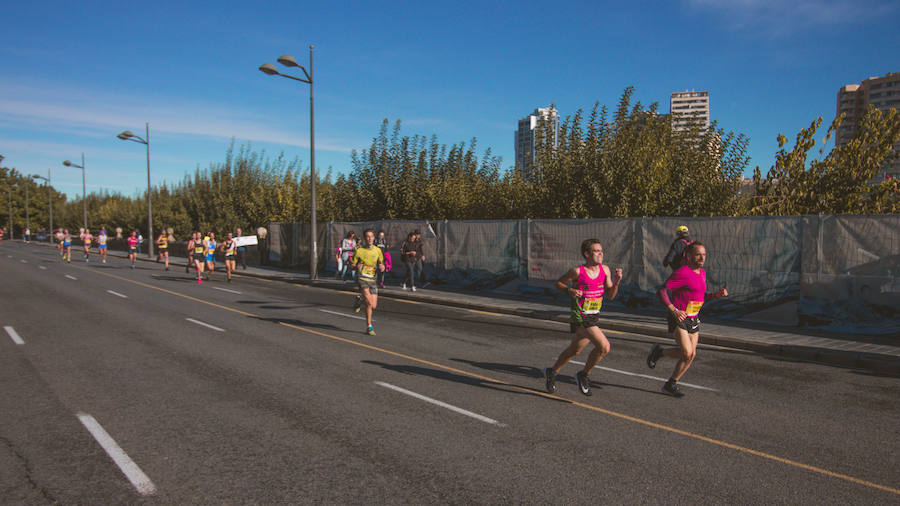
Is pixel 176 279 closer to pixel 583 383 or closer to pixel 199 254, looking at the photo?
pixel 199 254

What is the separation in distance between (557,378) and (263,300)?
1085cm

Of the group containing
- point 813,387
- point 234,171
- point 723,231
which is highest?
point 234,171

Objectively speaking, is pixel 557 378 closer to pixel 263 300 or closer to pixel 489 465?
pixel 489 465

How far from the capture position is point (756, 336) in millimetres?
9977

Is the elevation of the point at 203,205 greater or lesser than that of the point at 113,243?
greater

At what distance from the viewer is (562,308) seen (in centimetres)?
1390

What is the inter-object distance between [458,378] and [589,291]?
210 centimetres

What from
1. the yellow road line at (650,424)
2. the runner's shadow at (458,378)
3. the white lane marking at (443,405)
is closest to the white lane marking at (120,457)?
the white lane marking at (443,405)

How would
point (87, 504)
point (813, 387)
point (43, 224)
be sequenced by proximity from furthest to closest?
point (43, 224) → point (813, 387) → point (87, 504)

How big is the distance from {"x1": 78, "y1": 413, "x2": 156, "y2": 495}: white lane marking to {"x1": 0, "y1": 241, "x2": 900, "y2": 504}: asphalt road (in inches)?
0.9

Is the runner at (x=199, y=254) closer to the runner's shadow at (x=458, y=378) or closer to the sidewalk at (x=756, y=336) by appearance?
the sidewalk at (x=756, y=336)

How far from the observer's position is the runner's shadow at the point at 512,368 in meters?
7.45

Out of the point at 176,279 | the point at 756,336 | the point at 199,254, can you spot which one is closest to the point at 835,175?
the point at 756,336

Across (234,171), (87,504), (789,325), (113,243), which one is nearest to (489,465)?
(87,504)
